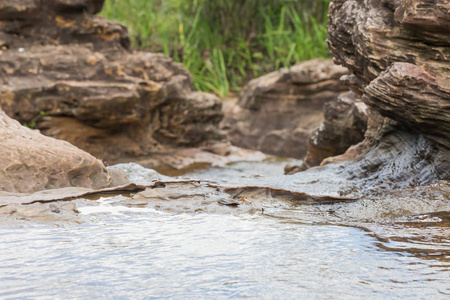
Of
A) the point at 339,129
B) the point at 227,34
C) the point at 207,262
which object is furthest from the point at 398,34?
the point at 227,34

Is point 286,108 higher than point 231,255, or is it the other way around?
A: point 231,255

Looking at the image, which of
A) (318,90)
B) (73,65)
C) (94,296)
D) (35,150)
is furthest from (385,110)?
(318,90)

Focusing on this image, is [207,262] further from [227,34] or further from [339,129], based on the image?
[227,34]

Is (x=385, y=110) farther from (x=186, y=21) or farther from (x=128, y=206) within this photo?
(x=186, y=21)

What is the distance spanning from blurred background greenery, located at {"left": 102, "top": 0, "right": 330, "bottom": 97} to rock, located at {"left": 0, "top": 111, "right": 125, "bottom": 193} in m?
7.37

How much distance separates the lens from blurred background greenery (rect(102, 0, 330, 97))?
10828 millimetres

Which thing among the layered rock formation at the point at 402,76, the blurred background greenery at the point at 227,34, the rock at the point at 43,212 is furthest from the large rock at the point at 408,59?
the blurred background greenery at the point at 227,34

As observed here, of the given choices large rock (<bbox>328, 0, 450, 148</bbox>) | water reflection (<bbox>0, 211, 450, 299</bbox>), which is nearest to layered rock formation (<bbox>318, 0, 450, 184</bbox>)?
large rock (<bbox>328, 0, 450, 148</bbox>)

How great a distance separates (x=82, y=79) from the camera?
6.58 metres

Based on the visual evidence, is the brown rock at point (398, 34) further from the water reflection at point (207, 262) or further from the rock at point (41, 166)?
the rock at point (41, 166)

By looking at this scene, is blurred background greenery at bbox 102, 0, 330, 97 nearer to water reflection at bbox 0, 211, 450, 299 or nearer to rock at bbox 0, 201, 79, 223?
rock at bbox 0, 201, 79, 223

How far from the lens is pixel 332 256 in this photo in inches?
84.9

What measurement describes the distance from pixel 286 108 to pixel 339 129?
3.31 m

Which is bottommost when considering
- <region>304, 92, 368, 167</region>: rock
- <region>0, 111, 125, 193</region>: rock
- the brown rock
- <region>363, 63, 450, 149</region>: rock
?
<region>304, 92, 368, 167</region>: rock
